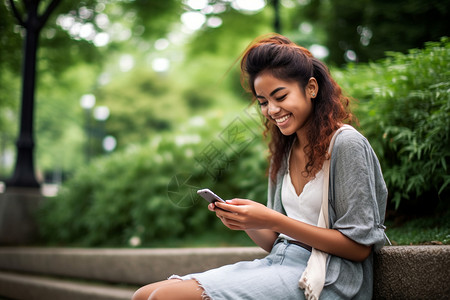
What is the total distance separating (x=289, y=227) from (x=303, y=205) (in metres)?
0.24

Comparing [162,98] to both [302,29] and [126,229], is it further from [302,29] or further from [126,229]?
[126,229]

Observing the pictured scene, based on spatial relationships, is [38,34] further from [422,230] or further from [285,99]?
[422,230]

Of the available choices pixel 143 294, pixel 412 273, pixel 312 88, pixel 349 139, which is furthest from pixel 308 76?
pixel 143 294

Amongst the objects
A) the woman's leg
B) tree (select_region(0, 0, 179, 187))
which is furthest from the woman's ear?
tree (select_region(0, 0, 179, 187))

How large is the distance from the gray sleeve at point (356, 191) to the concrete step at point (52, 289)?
8.35ft

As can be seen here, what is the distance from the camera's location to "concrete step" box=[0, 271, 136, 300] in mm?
3943

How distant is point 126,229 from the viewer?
539 centimetres

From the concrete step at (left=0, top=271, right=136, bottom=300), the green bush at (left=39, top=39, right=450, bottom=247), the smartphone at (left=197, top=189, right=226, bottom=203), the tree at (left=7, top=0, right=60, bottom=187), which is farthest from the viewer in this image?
the tree at (left=7, top=0, right=60, bottom=187)

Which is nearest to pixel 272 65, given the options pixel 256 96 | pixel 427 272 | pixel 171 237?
pixel 256 96

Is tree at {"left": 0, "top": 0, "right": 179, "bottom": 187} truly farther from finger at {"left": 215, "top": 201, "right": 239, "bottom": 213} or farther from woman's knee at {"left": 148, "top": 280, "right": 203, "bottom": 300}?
finger at {"left": 215, "top": 201, "right": 239, "bottom": 213}

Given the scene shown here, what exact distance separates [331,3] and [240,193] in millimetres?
4352

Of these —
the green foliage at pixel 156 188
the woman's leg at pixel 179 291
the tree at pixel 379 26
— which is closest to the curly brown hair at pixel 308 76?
the woman's leg at pixel 179 291

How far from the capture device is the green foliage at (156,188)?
466 centimetres

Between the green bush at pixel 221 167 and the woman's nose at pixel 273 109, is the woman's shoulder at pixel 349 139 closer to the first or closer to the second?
the woman's nose at pixel 273 109
